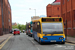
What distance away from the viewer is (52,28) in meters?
15.1

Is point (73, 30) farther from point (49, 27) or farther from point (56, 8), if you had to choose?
point (56, 8)

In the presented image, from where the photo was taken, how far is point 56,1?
5534 centimetres

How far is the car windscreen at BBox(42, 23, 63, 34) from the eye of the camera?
14.9 metres

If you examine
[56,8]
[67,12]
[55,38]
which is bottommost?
[55,38]

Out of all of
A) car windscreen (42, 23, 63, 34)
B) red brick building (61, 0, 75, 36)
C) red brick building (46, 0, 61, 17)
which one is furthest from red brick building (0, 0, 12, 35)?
car windscreen (42, 23, 63, 34)

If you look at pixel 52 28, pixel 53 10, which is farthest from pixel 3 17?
pixel 52 28

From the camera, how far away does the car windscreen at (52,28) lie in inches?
588

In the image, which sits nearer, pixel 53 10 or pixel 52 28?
pixel 52 28

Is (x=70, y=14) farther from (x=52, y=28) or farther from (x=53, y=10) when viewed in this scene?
(x=53, y=10)

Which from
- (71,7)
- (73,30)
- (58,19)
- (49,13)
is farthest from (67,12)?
(49,13)

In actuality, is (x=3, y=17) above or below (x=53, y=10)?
below

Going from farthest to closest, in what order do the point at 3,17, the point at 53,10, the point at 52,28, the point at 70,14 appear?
the point at 53,10 < the point at 3,17 < the point at 70,14 < the point at 52,28

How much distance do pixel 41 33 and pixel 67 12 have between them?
17150mm

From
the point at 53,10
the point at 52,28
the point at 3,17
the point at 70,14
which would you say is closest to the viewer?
the point at 52,28
